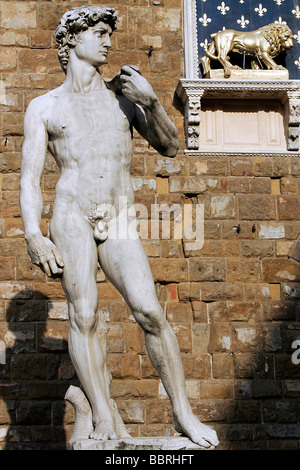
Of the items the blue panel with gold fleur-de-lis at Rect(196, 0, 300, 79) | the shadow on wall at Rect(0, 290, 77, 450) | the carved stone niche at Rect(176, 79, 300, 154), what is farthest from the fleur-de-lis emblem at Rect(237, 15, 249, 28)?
the shadow on wall at Rect(0, 290, 77, 450)

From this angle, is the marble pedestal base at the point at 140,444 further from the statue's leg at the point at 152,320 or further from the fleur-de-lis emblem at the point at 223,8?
the fleur-de-lis emblem at the point at 223,8

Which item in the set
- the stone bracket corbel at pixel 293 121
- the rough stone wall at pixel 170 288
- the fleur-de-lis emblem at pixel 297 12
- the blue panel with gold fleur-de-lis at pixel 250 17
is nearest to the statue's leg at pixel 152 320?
the rough stone wall at pixel 170 288

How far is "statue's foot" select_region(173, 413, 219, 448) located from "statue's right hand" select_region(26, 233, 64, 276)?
1.06 m

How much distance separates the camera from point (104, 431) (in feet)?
16.0

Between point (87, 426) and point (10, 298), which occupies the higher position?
point (10, 298)

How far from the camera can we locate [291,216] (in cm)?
827

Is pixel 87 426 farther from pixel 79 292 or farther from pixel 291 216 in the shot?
pixel 291 216

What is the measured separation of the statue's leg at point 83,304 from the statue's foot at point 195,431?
406 millimetres

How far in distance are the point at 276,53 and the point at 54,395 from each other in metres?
3.91

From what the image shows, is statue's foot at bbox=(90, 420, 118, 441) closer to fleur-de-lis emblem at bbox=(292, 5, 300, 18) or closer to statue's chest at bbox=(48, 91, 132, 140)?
statue's chest at bbox=(48, 91, 132, 140)

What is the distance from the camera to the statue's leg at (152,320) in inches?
193
